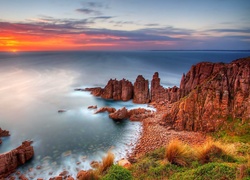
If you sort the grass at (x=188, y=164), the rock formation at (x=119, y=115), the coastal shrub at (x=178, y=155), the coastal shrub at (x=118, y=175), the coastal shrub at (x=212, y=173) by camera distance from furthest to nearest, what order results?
the rock formation at (x=119, y=115) < the coastal shrub at (x=178, y=155) < the coastal shrub at (x=118, y=175) < the grass at (x=188, y=164) < the coastal shrub at (x=212, y=173)

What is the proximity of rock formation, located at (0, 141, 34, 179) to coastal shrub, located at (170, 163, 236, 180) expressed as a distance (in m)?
22.3

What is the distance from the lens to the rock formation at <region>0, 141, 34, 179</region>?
26156 millimetres

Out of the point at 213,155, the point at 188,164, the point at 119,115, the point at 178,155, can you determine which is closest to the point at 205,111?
the point at 119,115

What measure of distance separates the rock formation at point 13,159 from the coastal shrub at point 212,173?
22.3 metres

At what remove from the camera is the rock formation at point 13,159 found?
2616 cm

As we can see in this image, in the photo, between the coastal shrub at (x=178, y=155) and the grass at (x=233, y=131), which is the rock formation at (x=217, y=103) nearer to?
the grass at (x=233, y=131)

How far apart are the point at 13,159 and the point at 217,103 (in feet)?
105

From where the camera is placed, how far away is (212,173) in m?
12.7

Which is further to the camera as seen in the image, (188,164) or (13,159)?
(13,159)

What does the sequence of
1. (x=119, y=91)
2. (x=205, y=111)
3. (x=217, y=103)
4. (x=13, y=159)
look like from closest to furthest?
(x=13, y=159) → (x=217, y=103) → (x=205, y=111) → (x=119, y=91)

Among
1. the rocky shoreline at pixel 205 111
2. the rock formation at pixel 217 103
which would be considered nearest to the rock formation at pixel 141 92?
the rocky shoreline at pixel 205 111

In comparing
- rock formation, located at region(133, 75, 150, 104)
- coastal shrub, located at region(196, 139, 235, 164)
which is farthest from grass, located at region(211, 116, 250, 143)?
rock formation, located at region(133, 75, 150, 104)

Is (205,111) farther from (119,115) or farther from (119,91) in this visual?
(119,91)

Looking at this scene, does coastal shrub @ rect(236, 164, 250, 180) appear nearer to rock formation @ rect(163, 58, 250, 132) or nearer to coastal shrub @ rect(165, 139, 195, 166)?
coastal shrub @ rect(165, 139, 195, 166)
